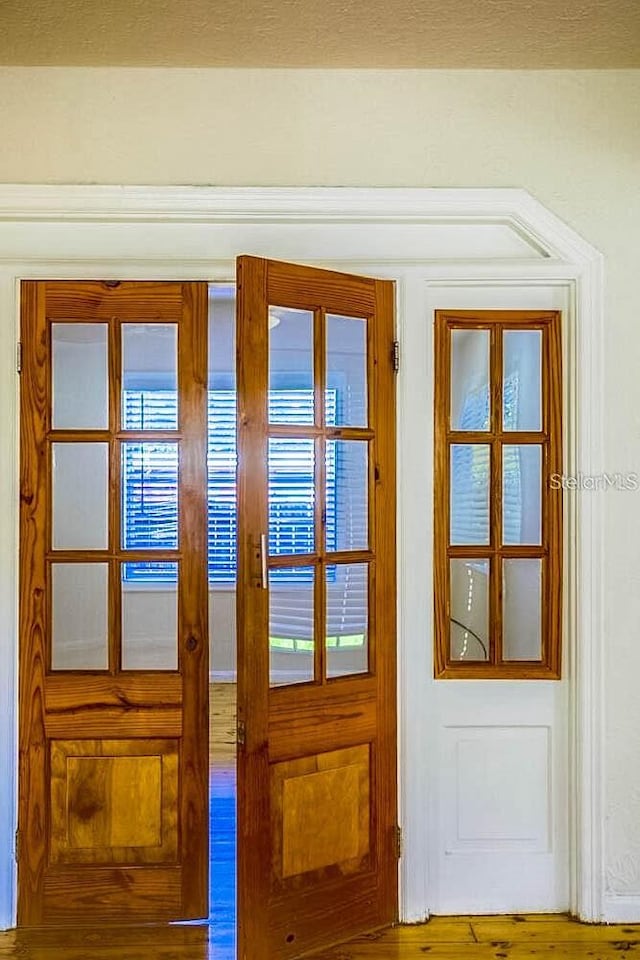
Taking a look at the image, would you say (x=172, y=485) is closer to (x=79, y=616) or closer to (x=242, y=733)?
(x=79, y=616)

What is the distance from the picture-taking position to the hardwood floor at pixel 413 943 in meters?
2.57

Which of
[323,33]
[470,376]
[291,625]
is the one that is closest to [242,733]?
[291,625]

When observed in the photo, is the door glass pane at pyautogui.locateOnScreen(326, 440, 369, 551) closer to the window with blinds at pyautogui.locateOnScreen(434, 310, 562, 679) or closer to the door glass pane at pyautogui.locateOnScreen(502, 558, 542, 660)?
the window with blinds at pyautogui.locateOnScreen(434, 310, 562, 679)

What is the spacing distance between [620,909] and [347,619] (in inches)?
52.7

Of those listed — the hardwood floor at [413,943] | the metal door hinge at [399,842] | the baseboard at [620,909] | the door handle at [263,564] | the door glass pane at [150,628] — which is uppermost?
the door handle at [263,564]

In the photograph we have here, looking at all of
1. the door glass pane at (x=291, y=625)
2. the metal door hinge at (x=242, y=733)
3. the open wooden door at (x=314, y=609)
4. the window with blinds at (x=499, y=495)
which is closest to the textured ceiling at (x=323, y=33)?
the open wooden door at (x=314, y=609)

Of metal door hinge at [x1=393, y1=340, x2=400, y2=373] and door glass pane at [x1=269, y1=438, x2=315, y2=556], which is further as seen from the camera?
metal door hinge at [x1=393, y1=340, x2=400, y2=373]

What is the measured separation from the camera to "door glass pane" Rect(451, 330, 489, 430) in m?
2.83

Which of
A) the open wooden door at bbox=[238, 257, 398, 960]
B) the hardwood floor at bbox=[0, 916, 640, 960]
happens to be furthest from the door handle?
the hardwood floor at bbox=[0, 916, 640, 960]

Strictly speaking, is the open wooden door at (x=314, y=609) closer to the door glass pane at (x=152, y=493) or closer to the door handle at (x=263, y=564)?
the door handle at (x=263, y=564)

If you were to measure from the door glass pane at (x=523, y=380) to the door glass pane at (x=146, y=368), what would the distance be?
112cm

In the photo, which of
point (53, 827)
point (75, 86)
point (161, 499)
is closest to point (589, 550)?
point (161, 499)

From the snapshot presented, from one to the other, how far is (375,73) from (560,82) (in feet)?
2.07

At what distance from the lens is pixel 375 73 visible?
9.14ft
